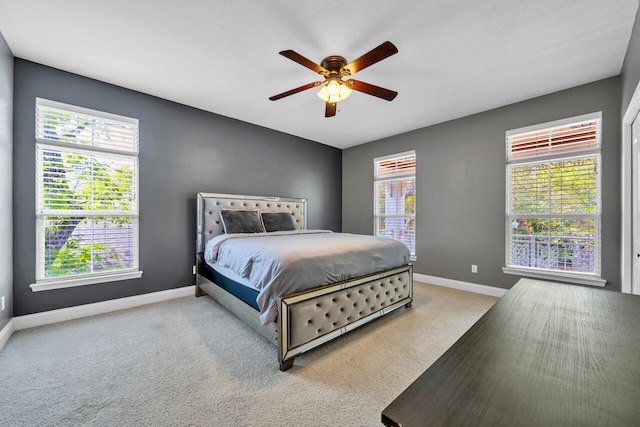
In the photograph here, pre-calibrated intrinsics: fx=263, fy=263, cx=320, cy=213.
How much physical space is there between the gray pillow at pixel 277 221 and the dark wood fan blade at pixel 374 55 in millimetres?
2484

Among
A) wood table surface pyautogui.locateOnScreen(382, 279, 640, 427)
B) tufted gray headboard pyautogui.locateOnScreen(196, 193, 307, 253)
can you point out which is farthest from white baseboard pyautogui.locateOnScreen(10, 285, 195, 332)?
wood table surface pyautogui.locateOnScreen(382, 279, 640, 427)

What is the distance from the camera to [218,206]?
3.86m

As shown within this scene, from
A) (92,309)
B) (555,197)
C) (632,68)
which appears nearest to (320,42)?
(632,68)

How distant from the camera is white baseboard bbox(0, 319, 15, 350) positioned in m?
2.28

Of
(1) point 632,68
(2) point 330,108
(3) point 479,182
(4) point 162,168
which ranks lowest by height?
(3) point 479,182

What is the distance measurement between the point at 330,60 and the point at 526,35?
167cm

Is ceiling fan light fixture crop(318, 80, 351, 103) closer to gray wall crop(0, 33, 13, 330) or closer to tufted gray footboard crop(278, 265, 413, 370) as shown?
tufted gray footboard crop(278, 265, 413, 370)

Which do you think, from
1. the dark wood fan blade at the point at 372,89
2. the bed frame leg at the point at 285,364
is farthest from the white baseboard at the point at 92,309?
the dark wood fan blade at the point at 372,89

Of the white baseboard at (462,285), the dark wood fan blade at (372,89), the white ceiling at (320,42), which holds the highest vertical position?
the white ceiling at (320,42)

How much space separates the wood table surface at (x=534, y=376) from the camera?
0.50 m

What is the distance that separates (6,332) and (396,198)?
521 centimetres

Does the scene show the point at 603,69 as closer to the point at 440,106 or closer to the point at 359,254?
the point at 440,106

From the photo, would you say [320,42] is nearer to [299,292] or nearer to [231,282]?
[299,292]

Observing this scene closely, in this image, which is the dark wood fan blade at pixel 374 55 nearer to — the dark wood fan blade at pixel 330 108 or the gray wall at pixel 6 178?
the dark wood fan blade at pixel 330 108
